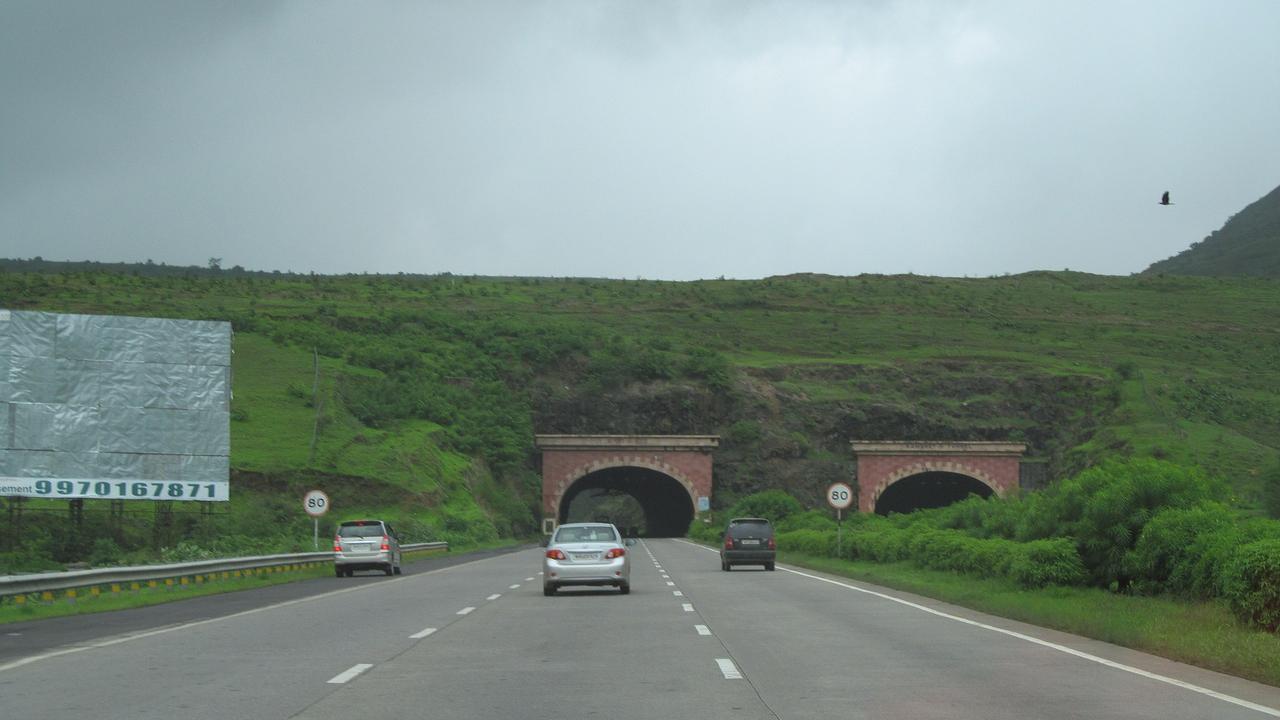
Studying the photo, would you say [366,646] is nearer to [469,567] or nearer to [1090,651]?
[1090,651]

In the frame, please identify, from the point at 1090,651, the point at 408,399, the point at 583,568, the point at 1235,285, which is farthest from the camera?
the point at 1235,285

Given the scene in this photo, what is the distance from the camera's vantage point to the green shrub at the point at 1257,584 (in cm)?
1446

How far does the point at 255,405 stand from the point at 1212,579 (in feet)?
187

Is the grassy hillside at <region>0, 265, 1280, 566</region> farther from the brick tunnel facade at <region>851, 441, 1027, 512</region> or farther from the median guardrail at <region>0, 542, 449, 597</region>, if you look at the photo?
the median guardrail at <region>0, 542, 449, 597</region>

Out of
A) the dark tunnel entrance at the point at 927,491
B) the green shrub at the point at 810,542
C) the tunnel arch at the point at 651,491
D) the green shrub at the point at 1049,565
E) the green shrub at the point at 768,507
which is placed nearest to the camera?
the green shrub at the point at 1049,565

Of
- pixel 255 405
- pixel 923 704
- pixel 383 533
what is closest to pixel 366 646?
pixel 923 704

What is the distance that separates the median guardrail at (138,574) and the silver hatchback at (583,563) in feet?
27.6

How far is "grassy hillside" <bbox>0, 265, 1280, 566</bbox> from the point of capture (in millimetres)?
66812

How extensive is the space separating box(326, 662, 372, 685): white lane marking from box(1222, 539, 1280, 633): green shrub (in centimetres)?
990

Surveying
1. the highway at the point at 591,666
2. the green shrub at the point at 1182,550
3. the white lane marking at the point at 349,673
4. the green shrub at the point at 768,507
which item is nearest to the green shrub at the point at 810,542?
the green shrub at the point at 768,507

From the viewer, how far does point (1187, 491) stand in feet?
68.9

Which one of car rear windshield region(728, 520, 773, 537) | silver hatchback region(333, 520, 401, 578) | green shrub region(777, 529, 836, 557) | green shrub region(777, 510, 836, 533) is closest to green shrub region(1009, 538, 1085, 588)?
car rear windshield region(728, 520, 773, 537)

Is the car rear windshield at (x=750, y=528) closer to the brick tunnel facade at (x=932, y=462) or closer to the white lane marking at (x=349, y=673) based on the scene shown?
the white lane marking at (x=349, y=673)

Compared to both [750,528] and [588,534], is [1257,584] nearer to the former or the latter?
[588,534]
